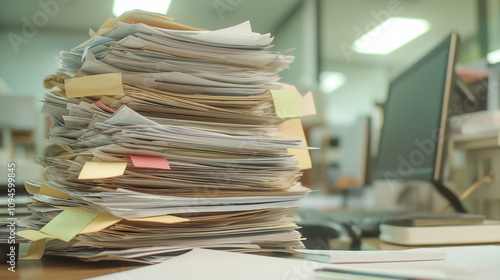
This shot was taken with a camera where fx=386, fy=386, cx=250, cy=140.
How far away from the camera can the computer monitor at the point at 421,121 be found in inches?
36.3

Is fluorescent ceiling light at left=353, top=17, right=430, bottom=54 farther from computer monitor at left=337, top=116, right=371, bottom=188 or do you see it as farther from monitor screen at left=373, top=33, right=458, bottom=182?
monitor screen at left=373, top=33, right=458, bottom=182

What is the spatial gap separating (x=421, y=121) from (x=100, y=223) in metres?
0.89

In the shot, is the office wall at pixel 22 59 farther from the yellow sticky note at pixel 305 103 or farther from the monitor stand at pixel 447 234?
the monitor stand at pixel 447 234

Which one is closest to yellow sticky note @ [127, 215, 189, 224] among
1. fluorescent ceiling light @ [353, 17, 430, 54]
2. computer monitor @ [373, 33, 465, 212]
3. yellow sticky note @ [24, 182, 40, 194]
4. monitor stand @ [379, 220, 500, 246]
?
yellow sticky note @ [24, 182, 40, 194]

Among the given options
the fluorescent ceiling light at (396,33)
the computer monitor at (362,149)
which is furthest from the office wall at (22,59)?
the fluorescent ceiling light at (396,33)

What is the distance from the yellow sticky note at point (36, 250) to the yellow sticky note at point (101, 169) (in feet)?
0.59

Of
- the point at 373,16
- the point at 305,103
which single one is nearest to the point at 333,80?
the point at 373,16

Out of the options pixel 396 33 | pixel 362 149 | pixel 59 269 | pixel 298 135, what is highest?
pixel 396 33

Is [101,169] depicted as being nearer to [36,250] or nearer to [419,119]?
[36,250]

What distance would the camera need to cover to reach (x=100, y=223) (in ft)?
1.64

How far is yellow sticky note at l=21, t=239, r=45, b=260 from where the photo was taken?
0.59m

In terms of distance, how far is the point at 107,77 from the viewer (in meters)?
0.54

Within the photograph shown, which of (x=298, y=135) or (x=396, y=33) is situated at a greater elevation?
(x=396, y=33)

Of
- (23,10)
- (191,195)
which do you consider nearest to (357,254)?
(191,195)
